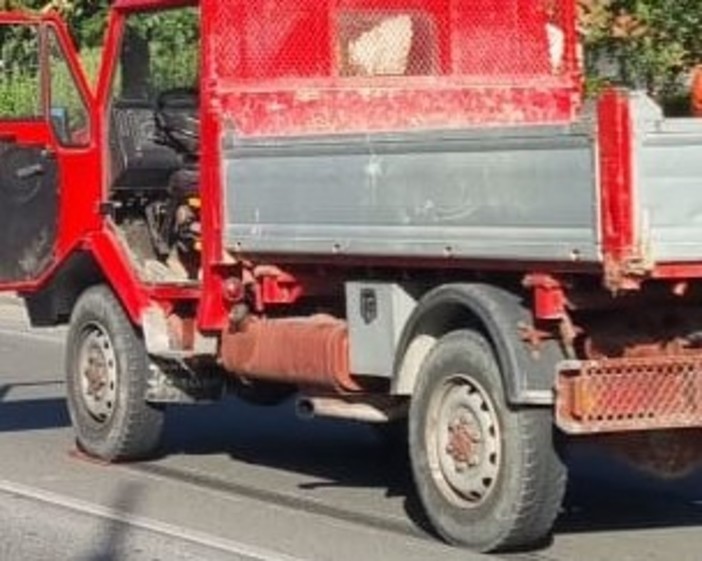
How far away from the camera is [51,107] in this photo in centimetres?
1160

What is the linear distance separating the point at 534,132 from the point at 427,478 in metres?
1.73

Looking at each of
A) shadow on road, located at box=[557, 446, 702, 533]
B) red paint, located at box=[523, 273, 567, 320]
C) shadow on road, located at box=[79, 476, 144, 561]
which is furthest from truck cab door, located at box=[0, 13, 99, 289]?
red paint, located at box=[523, 273, 567, 320]

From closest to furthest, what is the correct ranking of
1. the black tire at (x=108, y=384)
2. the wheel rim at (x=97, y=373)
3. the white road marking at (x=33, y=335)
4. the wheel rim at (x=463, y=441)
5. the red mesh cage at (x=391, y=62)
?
the wheel rim at (x=463, y=441), the red mesh cage at (x=391, y=62), the black tire at (x=108, y=384), the wheel rim at (x=97, y=373), the white road marking at (x=33, y=335)

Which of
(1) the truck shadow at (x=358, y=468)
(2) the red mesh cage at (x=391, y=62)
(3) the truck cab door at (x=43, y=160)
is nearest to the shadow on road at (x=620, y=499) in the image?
(1) the truck shadow at (x=358, y=468)

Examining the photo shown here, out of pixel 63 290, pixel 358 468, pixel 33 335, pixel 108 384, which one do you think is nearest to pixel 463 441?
pixel 358 468

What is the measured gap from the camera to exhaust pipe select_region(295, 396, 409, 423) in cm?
938

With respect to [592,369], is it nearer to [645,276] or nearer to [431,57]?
[645,276]

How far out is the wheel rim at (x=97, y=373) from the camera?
11211 millimetres

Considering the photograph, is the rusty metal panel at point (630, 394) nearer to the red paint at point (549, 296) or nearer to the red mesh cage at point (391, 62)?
the red paint at point (549, 296)

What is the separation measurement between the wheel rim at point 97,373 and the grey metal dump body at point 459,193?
5.36 ft

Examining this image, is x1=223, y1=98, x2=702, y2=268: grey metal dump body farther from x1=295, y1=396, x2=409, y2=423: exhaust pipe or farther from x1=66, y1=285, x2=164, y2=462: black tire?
x1=66, y1=285, x2=164, y2=462: black tire

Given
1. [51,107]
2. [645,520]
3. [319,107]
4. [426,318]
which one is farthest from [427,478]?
[51,107]

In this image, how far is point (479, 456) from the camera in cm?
843

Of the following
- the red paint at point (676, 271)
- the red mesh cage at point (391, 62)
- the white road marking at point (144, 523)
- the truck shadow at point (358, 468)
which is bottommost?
the truck shadow at point (358, 468)
